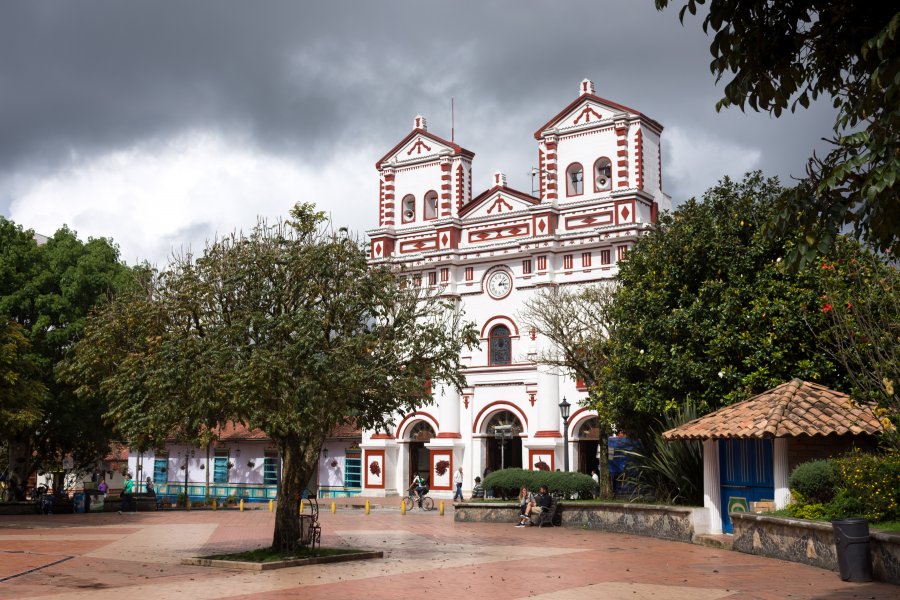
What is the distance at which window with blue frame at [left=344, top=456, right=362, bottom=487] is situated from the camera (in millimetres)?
49406

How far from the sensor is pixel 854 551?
45.6 feet

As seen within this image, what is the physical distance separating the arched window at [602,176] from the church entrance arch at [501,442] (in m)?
11.2

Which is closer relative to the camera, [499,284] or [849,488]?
[849,488]

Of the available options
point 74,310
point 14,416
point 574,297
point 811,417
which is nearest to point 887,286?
point 811,417

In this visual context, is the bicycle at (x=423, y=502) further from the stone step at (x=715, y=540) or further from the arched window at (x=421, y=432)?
the stone step at (x=715, y=540)

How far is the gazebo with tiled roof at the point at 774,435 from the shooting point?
1841cm

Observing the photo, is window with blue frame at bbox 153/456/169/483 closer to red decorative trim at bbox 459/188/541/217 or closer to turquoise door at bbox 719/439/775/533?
red decorative trim at bbox 459/188/541/217

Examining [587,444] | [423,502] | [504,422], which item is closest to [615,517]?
[423,502]

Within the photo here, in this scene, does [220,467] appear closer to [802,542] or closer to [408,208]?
[408,208]

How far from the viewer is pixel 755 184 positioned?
24.9 metres

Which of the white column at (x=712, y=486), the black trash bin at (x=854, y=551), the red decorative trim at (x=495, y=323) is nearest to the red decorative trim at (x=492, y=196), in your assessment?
the red decorative trim at (x=495, y=323)

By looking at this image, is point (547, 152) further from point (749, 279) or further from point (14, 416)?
point (14, 416)

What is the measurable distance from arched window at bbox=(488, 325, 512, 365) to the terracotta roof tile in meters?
24.2

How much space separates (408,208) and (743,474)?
3169 centimetres
